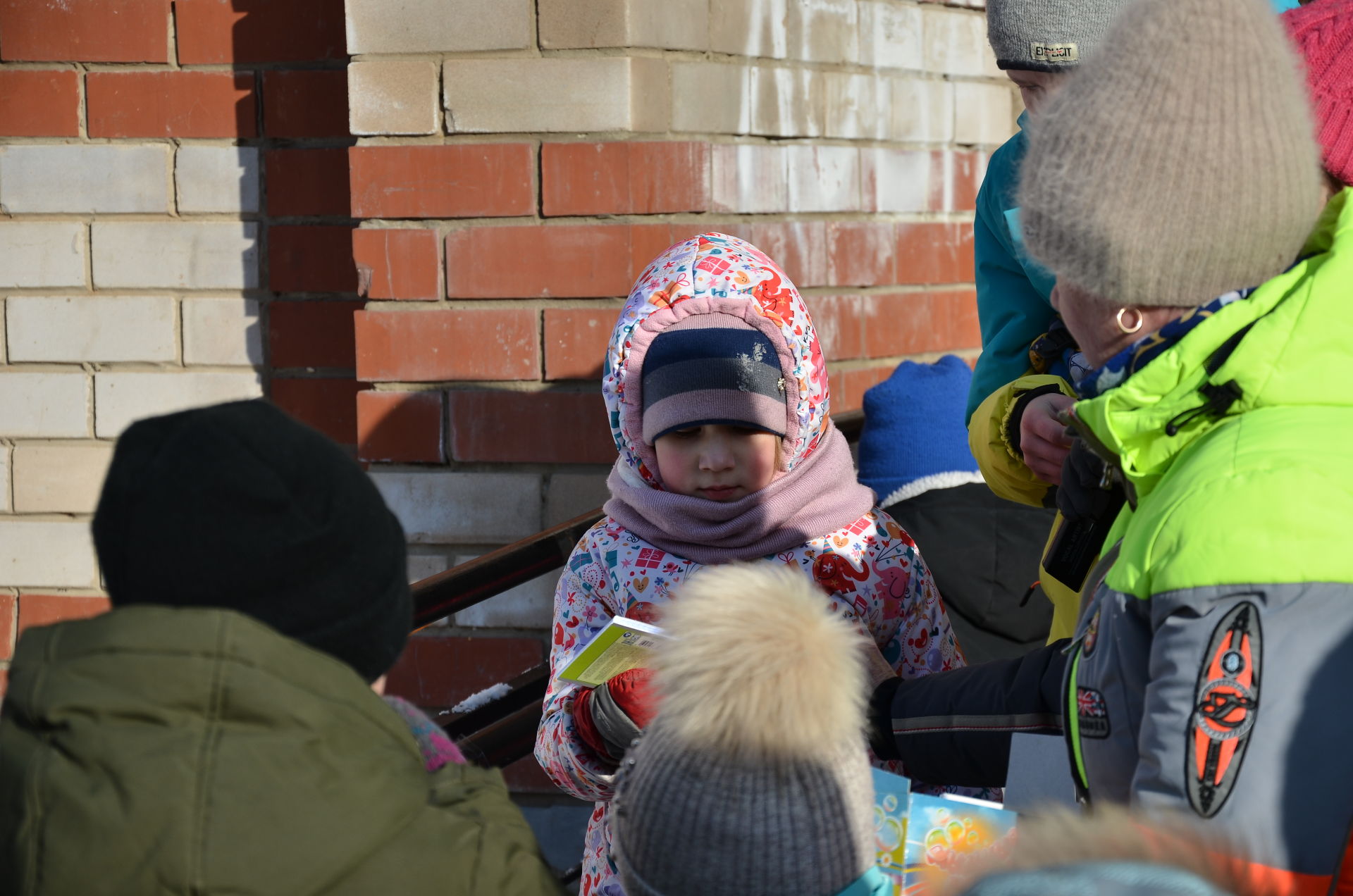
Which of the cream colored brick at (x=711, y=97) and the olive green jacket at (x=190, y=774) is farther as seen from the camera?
the cream colored brick at (x=711, y=97)

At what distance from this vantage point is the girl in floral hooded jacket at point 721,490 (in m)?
2.08

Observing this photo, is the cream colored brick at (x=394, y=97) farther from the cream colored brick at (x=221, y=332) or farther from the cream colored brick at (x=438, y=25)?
the cream colored brick at (x=221, y=332)

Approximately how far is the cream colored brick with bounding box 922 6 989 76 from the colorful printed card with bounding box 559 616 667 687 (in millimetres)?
2487

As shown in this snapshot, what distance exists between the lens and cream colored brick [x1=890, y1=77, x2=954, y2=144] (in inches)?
138

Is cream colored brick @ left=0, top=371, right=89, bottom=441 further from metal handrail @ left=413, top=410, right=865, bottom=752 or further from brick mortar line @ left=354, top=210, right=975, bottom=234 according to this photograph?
metal handrail @ left=413, top=410, right=865, bottom=752

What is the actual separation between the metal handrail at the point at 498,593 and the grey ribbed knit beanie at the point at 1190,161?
4.54ft

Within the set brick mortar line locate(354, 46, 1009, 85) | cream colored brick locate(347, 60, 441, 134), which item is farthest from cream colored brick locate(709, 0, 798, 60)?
Result: cream colored brick locate(347, 60, 441, 134)

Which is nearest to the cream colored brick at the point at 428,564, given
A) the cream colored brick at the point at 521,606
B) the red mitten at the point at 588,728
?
the cream colored brick at the point at 521,606

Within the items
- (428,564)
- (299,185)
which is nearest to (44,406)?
(299,185)

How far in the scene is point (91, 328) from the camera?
10.8ft

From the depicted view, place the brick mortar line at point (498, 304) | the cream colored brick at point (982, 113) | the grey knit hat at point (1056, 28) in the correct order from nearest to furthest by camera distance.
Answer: the grey knit hat at point (1056, 28) < the brick mortar line at point (498, 304) < the cream colored brick at point (982, 113)

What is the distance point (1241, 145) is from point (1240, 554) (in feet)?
1.40

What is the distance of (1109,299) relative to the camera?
4.30 ft

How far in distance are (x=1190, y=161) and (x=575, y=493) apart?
1.86 m
